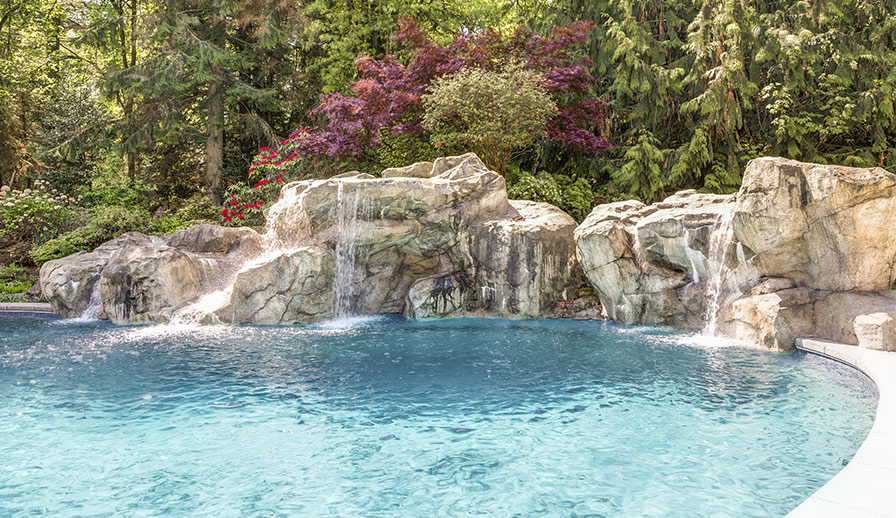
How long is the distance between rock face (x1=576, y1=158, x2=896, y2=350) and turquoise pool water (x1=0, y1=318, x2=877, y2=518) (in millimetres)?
788

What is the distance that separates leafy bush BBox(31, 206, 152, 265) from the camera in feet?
47.8

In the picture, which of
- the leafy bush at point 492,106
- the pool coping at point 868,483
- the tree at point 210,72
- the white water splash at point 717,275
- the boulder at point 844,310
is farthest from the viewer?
the tree at point 210,72

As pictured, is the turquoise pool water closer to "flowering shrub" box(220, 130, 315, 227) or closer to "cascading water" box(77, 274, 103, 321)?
"cascading water" box(77, 274, 103, 321)

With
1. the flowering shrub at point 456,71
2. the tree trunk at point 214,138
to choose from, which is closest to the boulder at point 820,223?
the flowering shrub at point 456,71

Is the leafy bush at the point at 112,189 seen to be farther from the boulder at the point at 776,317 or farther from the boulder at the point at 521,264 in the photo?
the boulder at the point at 776,317

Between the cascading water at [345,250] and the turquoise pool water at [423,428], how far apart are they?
106 inches

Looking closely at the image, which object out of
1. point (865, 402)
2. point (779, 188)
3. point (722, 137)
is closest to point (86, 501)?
point (865, 402)

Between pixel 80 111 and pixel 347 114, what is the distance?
1100cm

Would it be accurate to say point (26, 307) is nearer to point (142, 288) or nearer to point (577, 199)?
point (142, 288)

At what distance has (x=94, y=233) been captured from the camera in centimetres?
1512

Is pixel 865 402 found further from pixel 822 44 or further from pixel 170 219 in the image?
pixel 170 219

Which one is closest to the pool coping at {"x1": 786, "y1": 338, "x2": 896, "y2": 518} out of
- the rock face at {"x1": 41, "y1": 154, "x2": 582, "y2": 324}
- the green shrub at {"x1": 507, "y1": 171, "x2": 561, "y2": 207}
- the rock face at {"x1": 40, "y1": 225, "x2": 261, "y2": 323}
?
the rock face at {"x1": 41, "y1": 154, "x2": 582, "y2": 324}

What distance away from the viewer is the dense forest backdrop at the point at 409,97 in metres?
13.5

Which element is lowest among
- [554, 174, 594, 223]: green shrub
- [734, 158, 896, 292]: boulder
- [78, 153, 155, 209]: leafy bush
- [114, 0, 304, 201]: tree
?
[734, 158, 896, 292]: boulder
